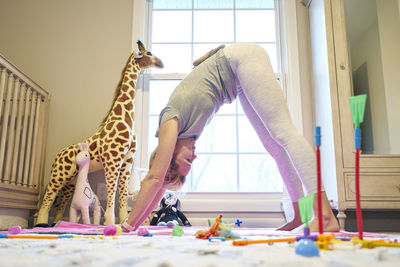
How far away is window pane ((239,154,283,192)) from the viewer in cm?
279

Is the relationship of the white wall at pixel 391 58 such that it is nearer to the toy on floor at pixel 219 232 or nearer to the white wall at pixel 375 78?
the white wall at pixel 375 78

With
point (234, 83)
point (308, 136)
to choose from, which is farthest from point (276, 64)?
point (234, 83)

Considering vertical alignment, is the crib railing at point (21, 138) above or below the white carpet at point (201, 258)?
above

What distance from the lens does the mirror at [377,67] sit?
2.09 metres

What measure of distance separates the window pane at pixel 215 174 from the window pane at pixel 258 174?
0.23 ft

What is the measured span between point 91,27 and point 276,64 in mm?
1525

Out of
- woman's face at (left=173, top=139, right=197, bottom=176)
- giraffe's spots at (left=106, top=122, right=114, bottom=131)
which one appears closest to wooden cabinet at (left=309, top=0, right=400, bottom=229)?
woman's face at (left=173, top=139, right=197, bottom=176)

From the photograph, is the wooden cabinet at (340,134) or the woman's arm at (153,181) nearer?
the woman's arm at (153,181)

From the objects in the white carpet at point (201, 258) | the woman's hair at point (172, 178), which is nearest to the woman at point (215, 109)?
the woman's hair at point (172, 178)

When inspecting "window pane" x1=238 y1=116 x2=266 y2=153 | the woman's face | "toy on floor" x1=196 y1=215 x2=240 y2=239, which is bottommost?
"toy on floor" x1=196 y1=215 x2=240 y2=239

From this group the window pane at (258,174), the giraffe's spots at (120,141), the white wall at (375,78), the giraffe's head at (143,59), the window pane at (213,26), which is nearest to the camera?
the white wall at (375,78)

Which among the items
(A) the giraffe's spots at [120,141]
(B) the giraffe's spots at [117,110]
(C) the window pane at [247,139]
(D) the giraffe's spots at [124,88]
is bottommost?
(A) the giraffe's spots at [120,141]

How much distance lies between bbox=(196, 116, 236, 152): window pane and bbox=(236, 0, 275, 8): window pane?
0.97 metres

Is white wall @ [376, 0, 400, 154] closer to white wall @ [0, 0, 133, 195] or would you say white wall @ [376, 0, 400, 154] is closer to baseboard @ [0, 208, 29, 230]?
white wall @ [0, 0, 133, 195]
